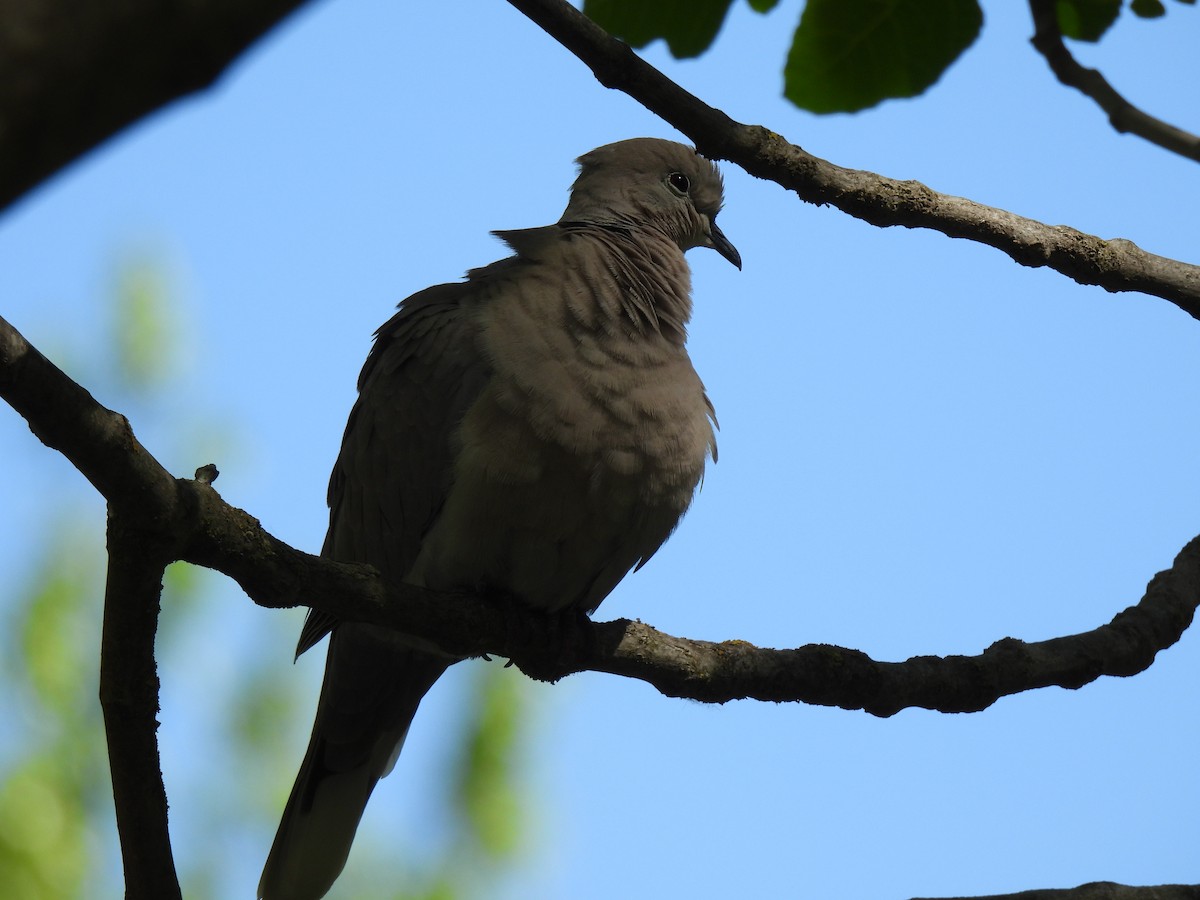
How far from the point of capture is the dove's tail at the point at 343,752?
412 cm

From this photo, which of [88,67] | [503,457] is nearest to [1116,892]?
[503,457]

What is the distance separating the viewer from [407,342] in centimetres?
402

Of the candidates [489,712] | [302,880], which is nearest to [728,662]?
[302,880]

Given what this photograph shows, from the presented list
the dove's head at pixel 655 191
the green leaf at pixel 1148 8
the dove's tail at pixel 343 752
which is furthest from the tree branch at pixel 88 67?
the dove's head at pixel 655 191

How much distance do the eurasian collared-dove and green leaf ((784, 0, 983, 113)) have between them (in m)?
1.41

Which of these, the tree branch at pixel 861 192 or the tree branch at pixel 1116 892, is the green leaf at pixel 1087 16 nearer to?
the tree branch at pixel 861 192

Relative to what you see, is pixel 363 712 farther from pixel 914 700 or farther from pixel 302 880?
pixel 914 700

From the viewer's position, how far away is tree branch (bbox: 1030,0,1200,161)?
2037 millimetres

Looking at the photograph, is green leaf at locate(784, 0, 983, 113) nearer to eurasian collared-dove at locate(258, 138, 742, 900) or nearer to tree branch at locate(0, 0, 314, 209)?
eurasian collared-dove at locate(258, 138, 742, 900)

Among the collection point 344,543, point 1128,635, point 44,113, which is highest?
point 344,543

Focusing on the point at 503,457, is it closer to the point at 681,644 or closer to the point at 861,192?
the point at 681,644

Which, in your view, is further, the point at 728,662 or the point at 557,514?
the point at 557,514

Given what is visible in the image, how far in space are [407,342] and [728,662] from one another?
1.57 meters

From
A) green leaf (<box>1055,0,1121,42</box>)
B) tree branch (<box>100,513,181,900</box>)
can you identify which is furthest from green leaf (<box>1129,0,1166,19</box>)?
tree branch (<box>100,513,181,900</box>)
